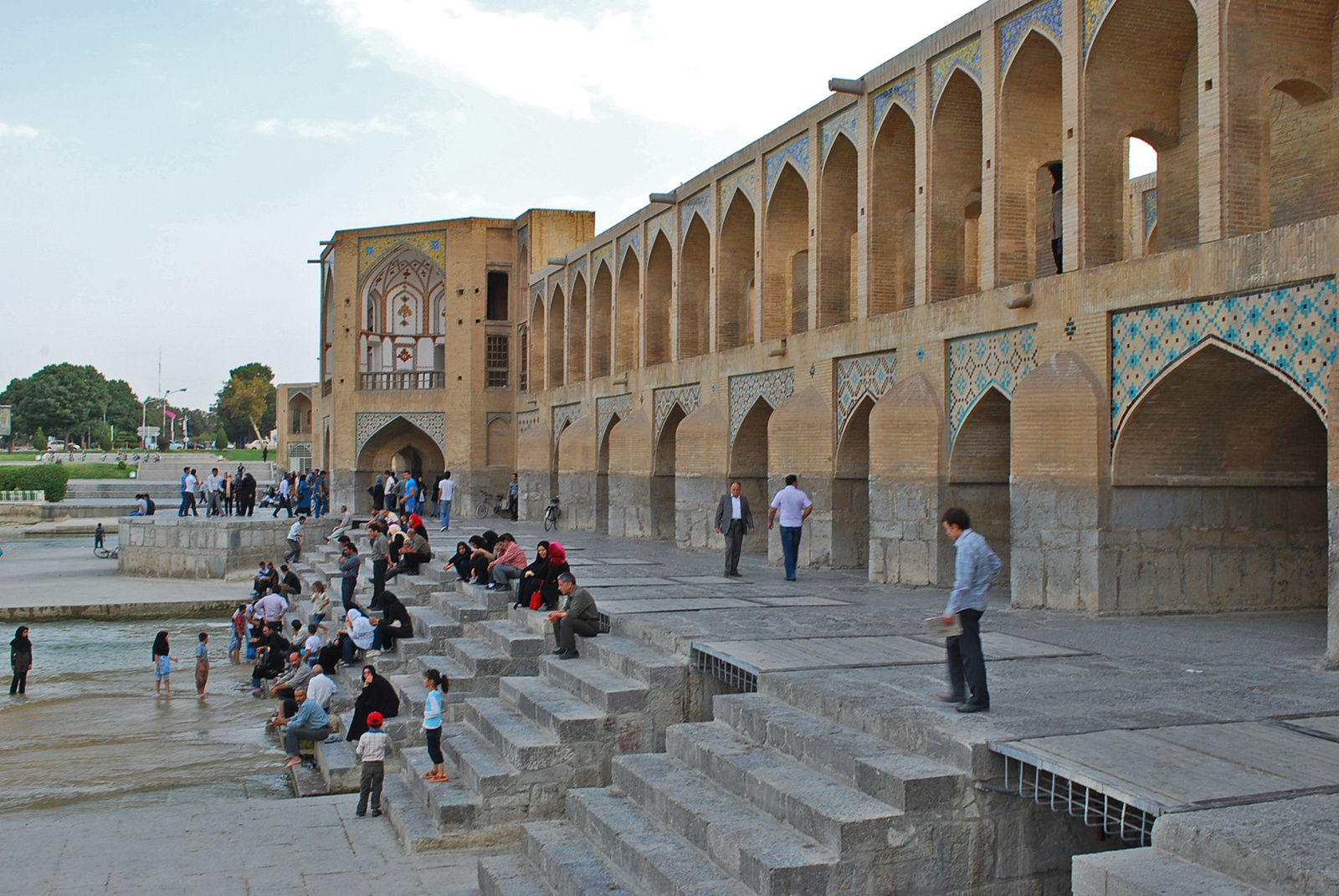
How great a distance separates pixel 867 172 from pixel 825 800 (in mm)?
9689

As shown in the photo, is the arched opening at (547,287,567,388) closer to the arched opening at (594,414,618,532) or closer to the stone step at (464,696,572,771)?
the arched opening at (594,414,618,532)

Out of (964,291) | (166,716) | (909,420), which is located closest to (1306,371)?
(909,420)

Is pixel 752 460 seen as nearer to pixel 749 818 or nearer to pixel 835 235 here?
pixel 835 235

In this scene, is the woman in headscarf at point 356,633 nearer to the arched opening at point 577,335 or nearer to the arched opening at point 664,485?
the arched opening at point 664,485

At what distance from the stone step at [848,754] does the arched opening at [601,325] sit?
16977 millimetres

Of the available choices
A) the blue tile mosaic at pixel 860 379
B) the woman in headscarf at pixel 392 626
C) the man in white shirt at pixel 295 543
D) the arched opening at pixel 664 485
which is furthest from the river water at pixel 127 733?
the blue tile mosaic at pixel 860 379

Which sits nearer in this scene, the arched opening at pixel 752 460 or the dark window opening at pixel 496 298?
the arched opening at pixel 752 460

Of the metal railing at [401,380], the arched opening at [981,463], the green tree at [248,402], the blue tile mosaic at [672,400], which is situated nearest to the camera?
the arched opening at [981,463]

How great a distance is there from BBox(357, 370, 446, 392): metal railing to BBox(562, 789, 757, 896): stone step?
23.7 m

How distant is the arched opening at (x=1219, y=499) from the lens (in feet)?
30.6

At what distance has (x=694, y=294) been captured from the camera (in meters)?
18.9

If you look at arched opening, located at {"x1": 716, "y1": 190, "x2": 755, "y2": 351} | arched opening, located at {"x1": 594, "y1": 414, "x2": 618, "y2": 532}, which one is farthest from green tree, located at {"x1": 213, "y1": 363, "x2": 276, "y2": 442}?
arched opening, located at {"x1": 716, "y1": 190, "x2": 755, "y2": 351}

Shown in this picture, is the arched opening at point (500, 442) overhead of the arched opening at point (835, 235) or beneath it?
beneath

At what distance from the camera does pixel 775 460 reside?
1443cm
